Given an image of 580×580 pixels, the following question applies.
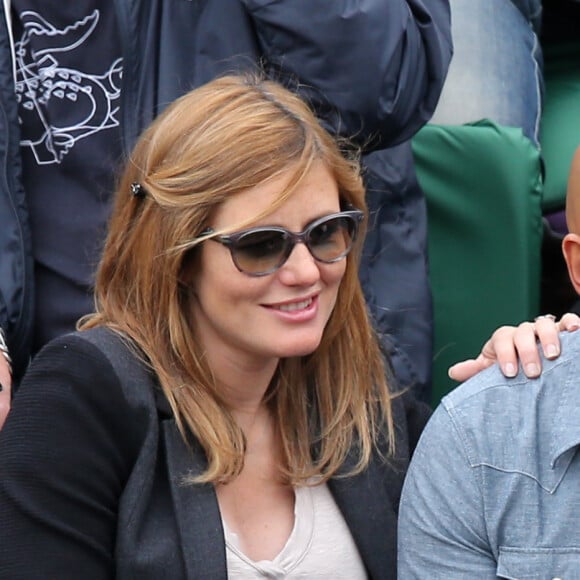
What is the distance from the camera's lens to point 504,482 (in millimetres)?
1934

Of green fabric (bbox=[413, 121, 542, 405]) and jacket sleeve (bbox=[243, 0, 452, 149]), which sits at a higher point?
jacket sleeve (bbox=[243, 0, 452, 149])

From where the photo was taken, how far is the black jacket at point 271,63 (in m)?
2.55

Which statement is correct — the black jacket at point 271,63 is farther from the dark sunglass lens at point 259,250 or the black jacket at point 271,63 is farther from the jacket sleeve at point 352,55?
the dark sunglass lens at point 259,250

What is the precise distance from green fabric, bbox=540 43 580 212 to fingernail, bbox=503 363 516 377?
1463 mm

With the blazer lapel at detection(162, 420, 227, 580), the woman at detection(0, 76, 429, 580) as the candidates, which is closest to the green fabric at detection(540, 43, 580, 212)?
the woman at detection(0, 76, 429, 580)

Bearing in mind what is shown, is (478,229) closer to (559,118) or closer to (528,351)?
(559,118)

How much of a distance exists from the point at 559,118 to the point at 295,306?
1.57m

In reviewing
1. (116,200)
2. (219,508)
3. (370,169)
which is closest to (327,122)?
(370,169)

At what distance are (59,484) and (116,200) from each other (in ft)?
1.79

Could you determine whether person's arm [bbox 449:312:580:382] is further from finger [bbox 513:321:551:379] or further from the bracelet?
the bracelet

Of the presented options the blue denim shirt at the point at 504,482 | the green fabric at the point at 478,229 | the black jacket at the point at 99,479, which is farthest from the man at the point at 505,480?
the green fabric at the point at 478,229

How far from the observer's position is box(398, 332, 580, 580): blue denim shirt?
1.92m

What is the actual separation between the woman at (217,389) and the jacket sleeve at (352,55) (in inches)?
10.3

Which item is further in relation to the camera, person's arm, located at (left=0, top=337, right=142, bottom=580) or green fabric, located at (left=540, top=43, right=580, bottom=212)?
green fabric, located at (left=540, top=43, right=580, bottom=212)
